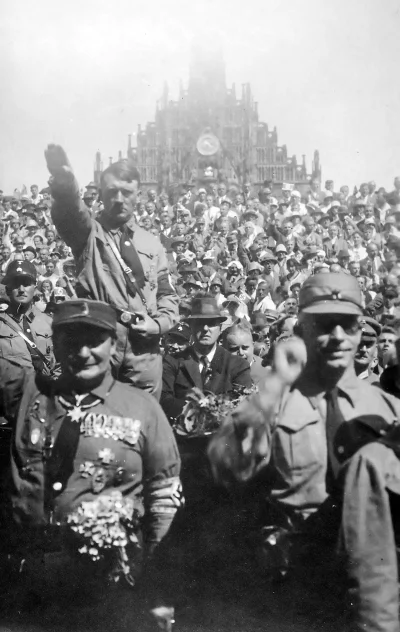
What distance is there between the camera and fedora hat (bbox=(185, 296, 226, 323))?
563cm

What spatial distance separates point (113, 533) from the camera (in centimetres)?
378

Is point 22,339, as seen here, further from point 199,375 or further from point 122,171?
point 122,171

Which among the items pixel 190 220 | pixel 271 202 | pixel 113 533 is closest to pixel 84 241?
pixel 113 533

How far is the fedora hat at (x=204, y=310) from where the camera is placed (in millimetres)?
5633

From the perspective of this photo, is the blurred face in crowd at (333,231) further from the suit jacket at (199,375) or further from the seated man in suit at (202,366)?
the suit jacket at (199,375)

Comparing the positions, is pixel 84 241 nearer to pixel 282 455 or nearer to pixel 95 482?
pixel 95 482

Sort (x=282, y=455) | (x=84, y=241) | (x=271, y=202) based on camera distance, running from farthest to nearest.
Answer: (x=271, y=202) < (x=84, y=241) < (x=282, y=455)

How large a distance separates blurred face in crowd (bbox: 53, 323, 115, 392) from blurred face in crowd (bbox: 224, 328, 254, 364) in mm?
2324

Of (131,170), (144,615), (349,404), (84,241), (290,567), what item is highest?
(131,170)

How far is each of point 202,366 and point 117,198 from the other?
Result: 1.53 m

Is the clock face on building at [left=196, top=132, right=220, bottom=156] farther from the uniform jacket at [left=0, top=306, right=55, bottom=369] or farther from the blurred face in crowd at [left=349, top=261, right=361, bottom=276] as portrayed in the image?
the uniform jacket at [left=0, top=306, right=55, bottom=369]

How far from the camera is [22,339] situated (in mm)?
5285

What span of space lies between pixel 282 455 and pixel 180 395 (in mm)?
1433

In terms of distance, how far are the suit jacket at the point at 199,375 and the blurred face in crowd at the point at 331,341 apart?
47.0 inches
